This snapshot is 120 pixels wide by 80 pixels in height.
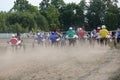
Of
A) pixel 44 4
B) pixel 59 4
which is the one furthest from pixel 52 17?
pixel 44 4

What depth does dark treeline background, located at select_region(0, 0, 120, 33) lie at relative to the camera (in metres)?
99.6

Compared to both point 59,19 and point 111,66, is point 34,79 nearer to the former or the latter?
point 111,66

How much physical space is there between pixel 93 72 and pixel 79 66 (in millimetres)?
2439


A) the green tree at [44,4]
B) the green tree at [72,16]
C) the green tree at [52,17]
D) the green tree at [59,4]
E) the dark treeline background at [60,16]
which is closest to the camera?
the dark treeline background at [60,16]

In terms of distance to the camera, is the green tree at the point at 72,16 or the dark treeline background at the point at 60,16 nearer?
the dark treeline background at the point at 60,16

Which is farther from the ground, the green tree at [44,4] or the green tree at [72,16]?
the green tree at [44,4]

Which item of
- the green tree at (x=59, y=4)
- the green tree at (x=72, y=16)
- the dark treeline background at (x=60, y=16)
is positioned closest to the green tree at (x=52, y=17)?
the dark treeline background at (x=60, y=16)

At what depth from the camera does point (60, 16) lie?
111750mm

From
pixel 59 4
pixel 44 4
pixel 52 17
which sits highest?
pixel 44 4

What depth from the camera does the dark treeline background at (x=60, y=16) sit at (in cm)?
9956

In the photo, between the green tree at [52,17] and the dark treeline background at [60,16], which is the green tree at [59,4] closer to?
the dark treeline background at [60,16]

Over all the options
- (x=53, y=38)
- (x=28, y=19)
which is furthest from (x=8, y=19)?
(x=53, y=38)

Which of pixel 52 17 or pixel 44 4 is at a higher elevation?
pixel 44 4

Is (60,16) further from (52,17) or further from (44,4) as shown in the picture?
(44,4)
